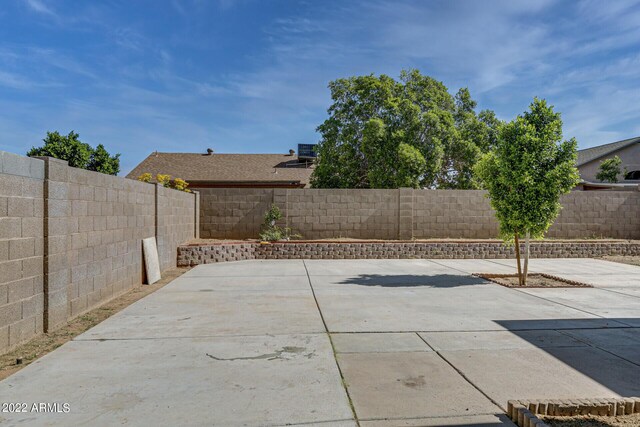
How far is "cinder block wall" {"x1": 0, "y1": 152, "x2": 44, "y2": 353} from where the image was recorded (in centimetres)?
486

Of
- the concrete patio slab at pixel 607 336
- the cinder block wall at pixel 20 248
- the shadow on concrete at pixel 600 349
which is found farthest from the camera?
the concrete patio slab at pixel 607 336

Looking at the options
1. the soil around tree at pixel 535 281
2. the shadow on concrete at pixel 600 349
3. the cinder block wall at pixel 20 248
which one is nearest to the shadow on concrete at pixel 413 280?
the soil around tree at pixel 535 281

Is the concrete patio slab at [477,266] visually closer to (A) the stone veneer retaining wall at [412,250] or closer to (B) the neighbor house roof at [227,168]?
(A) the stone veneer retaining wall at [412,250]

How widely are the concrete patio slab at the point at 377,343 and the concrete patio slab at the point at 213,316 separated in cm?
57

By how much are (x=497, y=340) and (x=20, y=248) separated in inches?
242

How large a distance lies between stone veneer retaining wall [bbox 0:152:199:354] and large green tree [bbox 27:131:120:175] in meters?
19.7

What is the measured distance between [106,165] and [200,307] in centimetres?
2332

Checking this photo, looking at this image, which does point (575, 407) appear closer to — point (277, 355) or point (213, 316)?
point (277, 355)

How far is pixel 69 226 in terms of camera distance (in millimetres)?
6344

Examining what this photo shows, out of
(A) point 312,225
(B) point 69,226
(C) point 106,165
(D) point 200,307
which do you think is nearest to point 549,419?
(D) point 200,307

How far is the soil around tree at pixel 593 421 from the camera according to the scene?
319cm

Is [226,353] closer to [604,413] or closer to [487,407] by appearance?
[487,407]

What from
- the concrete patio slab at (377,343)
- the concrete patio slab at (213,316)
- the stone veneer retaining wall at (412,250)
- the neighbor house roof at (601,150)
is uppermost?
the neighbor house roof at (601,150)

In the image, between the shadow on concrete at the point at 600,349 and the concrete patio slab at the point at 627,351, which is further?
the concrete patio slab at the point at 627,351
